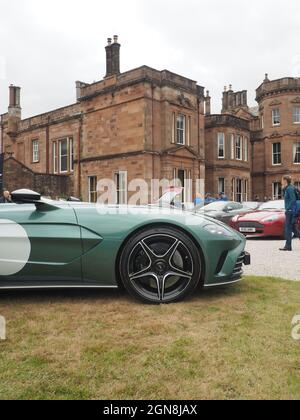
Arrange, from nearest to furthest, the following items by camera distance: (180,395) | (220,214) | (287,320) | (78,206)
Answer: (180,395), (287,320), (78,206), (220,214)

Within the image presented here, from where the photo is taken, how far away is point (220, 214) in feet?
42.9

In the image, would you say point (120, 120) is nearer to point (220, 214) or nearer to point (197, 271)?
point (220, 214)

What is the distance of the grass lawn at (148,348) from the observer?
1957mm

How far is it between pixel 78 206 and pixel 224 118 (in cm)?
2899

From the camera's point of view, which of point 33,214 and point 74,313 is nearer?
point 74,313

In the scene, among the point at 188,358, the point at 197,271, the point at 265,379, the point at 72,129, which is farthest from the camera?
the point at 72,129

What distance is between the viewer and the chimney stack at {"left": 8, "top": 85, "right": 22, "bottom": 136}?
120ft

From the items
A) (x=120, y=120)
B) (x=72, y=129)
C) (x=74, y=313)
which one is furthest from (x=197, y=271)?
(x=72, y=129)

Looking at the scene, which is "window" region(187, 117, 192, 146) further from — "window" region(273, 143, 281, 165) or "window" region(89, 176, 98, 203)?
"window" region(273, 143, 281, 165)

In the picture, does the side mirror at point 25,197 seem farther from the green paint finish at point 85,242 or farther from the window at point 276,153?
the window at point 276,153

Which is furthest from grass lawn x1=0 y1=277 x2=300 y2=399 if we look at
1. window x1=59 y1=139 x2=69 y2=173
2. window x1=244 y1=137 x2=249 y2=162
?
window x1=244 y1=137 x2=249 y2=162

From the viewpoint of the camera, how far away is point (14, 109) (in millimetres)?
37125

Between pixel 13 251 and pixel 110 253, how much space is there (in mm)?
860

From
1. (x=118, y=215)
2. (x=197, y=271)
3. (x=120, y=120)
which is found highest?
(x=120, y=120)
